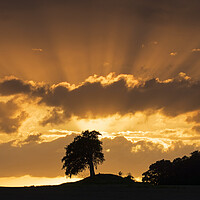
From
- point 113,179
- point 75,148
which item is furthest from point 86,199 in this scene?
point 75,148

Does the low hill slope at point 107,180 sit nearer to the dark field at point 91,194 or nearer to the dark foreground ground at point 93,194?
the dark foreground ground at point 93,194

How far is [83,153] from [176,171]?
3841 centimetres

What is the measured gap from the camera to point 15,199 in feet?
91.0

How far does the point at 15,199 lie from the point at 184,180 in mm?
89000

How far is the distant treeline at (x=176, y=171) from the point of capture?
10519cm

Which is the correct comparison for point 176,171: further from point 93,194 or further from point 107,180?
point 93,194

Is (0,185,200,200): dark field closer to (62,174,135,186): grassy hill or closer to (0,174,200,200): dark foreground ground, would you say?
(0,174,200,200): dark foreground ground

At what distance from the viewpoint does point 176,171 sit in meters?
112

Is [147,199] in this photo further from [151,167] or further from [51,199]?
[151,167]

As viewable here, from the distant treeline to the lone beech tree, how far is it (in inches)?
1177

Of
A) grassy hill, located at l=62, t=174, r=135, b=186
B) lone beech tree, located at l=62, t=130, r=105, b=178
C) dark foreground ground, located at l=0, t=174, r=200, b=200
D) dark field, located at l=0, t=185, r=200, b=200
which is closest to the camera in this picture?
dark foreground ground, located at l=0, t=174, r=200, b=200

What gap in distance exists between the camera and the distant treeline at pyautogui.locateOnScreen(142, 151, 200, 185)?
→ 105 metres

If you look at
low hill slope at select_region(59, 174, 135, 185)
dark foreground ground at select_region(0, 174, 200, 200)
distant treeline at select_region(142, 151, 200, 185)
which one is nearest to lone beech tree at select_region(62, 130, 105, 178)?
low hill slope at select_region(59, 174, 135, 185)

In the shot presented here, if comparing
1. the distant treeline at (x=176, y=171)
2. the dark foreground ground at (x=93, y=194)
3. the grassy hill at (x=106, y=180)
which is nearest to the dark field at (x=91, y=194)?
the dark foreground ground at (x=93, y=194)
